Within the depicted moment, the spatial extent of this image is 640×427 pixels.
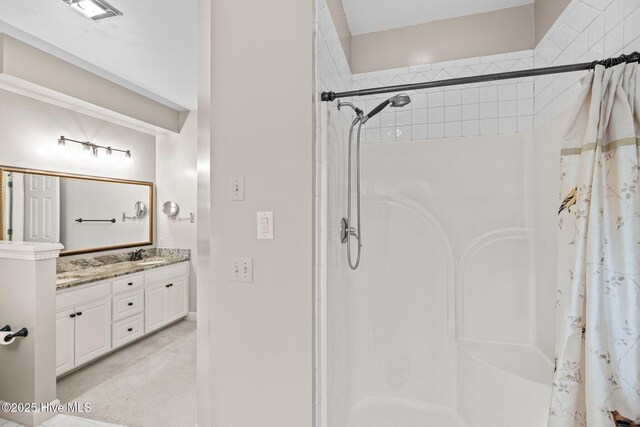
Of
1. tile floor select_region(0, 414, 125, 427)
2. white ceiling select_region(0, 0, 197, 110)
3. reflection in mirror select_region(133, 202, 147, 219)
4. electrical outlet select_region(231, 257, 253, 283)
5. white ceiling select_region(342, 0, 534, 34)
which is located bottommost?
tile floor select_region(0, 414, 125, 427)

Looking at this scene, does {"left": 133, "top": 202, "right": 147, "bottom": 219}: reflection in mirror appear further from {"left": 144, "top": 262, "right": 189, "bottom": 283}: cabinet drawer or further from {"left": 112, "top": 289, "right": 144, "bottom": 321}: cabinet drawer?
{"left": 112, "top": 289, "right": 144, "bottom": 321}: cabinet drawer

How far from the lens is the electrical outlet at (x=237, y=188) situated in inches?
53.9

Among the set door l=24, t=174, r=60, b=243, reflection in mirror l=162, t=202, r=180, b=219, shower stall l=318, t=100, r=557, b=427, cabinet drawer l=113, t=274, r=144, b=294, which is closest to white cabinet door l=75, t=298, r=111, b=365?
cabinet drawer l=113, t=274, r=144, b=294

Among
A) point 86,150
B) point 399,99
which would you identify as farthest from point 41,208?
point 399,99

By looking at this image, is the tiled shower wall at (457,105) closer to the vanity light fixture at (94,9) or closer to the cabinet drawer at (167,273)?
the vanity light fixture at (94,9)

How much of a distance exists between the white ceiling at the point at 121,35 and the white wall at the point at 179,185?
99 centimetres

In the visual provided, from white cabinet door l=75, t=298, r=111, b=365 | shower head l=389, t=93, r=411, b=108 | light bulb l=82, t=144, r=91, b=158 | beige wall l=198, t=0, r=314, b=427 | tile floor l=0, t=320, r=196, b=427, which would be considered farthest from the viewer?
light bulb l=82, t=144, r=91, b=158

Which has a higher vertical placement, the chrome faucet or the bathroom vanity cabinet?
the chrome faucet

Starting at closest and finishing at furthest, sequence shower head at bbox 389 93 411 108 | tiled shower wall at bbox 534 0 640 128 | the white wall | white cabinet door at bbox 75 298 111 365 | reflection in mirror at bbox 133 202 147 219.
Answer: tiled shower wall at bbox 534 0 640 128 → shower head at bbox 389 93 411 108 → white cabinet door at bbox 75 298 111 365 → reflection in mirror at bbox 133 202 147 219 → the white wall

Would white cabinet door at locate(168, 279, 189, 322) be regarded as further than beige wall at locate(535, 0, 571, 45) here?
Yes

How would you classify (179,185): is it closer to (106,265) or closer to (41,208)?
(106,265)

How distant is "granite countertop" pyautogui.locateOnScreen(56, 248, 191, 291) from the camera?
2691 millimetres

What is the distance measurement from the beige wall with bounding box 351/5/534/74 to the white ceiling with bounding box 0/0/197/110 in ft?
3.78

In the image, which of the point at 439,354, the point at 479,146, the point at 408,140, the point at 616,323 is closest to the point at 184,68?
the point at 408,140
